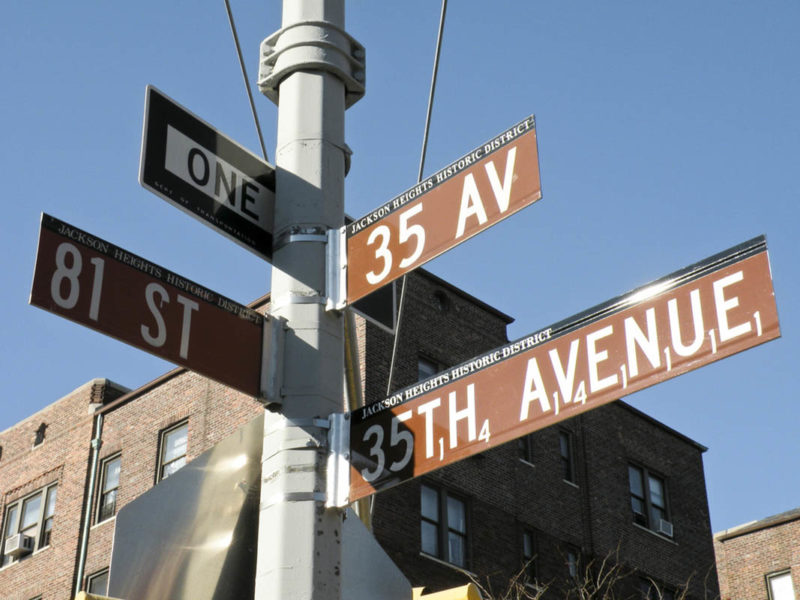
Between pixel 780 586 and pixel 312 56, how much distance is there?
3637 cm

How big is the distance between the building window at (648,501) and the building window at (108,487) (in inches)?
515

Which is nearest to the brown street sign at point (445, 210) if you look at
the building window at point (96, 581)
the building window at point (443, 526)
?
the building window at point (443, 526)

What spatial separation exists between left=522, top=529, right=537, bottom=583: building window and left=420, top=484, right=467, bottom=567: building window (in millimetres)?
2041

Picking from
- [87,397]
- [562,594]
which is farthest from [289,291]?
[87,397]

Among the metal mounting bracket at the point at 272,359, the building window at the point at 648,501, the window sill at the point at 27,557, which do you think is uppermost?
the building window at the point at 648,501

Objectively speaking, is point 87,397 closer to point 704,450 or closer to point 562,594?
point 562,594

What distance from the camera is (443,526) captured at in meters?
27.7

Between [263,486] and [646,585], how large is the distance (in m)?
29.6

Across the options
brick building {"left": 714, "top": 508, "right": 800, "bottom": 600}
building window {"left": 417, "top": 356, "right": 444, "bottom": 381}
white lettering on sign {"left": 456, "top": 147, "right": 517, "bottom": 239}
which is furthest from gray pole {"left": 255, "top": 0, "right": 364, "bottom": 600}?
brick building {"left": 714, "top": 508, "right": 800, "bottom": 600}

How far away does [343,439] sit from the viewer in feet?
16.9

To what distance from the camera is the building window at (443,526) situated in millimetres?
27391

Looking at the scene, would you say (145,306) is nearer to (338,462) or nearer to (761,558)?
(338,462)

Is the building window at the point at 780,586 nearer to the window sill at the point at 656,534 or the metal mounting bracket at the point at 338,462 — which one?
the window sill at the point at 656,534

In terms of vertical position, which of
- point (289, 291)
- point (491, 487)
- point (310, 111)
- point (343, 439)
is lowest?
point (343, 439)
